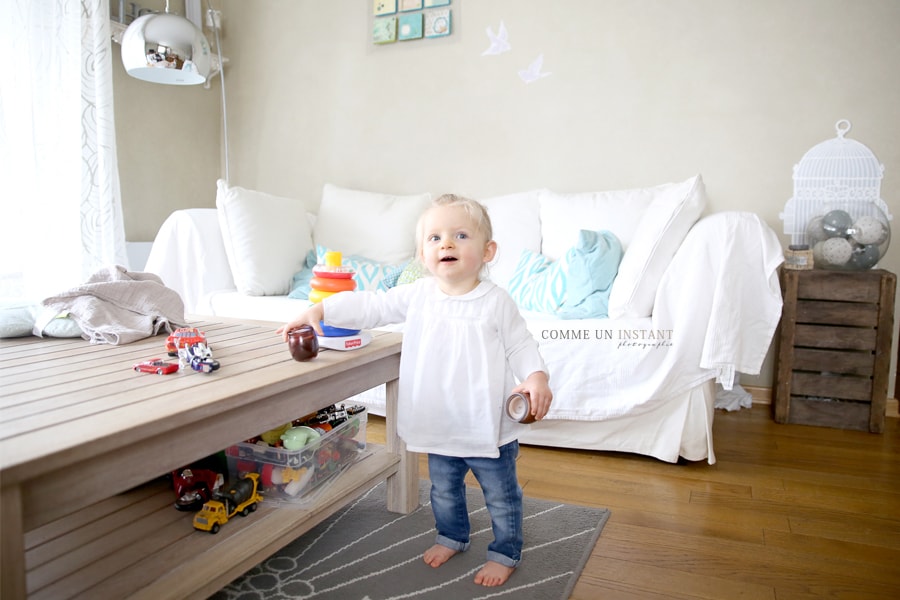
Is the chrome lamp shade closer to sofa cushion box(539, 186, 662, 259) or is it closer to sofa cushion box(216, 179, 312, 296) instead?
sofa cushion box(216, 179, 312, 296)

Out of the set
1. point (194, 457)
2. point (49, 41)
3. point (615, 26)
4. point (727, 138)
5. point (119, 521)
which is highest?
point (615, 26)

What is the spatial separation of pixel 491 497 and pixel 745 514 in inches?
27.8

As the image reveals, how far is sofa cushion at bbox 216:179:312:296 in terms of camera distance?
8.30 feet

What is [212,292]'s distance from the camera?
2.58 metres

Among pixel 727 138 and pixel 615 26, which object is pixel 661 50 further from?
pixel 727 138

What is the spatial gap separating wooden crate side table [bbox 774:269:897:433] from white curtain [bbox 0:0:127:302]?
104 inches

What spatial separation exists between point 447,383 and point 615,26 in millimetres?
2112

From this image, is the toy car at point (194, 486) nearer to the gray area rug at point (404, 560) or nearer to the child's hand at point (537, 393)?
the gray area rug at point (404, 560)

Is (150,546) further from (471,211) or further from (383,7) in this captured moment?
(383,7)

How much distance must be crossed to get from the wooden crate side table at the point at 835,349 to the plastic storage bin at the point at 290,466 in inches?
68.0

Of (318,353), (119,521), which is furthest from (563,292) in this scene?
(119,521)

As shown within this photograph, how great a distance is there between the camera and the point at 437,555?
1.30 meters

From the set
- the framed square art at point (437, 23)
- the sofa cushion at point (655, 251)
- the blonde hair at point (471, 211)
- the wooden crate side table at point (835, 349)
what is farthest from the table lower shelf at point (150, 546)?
the framed square art at point (437, 23)

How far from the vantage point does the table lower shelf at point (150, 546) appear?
945mm
